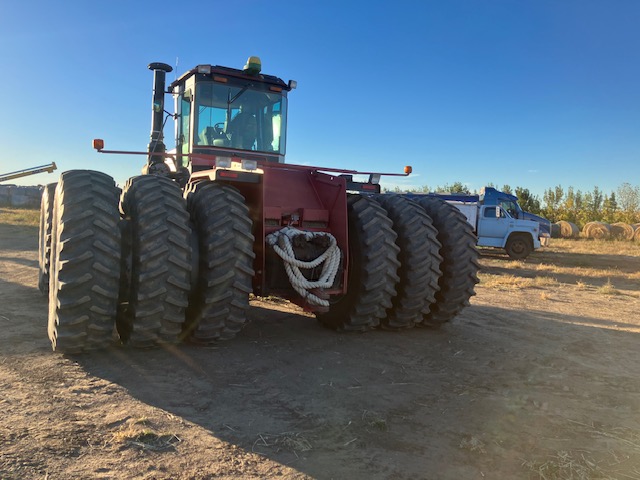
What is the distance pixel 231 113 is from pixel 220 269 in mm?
3156

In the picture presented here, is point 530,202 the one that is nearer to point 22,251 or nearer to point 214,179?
point 22,251

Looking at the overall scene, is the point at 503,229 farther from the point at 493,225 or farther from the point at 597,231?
the point at 597,231

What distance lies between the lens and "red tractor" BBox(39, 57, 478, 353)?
4133 mm

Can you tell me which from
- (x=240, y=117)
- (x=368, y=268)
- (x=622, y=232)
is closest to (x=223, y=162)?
(x=368, y=268)

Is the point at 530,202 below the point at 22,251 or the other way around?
the other way around

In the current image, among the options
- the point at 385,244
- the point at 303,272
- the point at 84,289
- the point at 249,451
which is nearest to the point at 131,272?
the point at 84,289

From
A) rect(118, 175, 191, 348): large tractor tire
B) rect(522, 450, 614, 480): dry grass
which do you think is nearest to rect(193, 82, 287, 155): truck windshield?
rect(118, 175, 191, 348): large tractor tire

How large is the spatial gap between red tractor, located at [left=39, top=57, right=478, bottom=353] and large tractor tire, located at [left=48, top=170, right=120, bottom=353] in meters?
0.01

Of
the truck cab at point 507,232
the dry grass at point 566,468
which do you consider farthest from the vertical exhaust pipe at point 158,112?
the truck cab at point 507,232

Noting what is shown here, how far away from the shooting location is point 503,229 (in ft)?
63.0

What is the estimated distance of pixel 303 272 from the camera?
200 inches

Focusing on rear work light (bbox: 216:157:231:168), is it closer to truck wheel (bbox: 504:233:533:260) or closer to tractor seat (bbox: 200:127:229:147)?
tractor seat (bbox: 200:127:229:147)

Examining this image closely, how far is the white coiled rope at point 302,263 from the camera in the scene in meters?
4.77

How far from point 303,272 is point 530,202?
44486 millimetres
